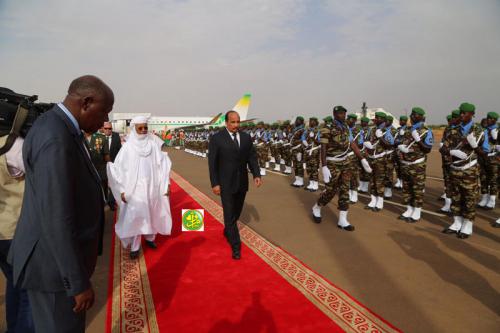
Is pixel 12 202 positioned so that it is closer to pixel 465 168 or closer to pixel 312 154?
pixel 465 168

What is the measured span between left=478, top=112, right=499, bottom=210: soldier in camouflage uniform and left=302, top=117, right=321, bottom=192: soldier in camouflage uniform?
13.8 ft

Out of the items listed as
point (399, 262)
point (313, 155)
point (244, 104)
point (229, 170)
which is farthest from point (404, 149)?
point (244, 104)

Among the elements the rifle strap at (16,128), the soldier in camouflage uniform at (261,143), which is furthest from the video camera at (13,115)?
the soldier in camouflage uniform at (261,143)

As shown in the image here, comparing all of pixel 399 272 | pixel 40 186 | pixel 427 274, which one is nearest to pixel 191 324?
pixel 40 186

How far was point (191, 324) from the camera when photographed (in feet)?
9.19

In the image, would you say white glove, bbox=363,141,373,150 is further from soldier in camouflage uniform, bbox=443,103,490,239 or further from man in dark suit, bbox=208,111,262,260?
man in dark suit, bbox=208,111,262,260

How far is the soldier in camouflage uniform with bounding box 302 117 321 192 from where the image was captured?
10.0 metres

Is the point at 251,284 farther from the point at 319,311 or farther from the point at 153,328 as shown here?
the point at 153,328

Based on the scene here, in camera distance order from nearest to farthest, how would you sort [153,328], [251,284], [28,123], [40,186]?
1. [40,186]
2. [28,123]
3. [153,328]
4. [251,284]

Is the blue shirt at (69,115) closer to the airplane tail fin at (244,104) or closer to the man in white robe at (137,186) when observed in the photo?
the man in white robe at (137,186)

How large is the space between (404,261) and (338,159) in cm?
201

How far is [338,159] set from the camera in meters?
5.61

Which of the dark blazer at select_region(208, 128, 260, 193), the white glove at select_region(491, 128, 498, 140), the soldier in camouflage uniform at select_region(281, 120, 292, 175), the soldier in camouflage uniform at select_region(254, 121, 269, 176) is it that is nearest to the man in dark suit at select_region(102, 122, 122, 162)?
the dark blazer at select_region(208, 128, 260, 193)

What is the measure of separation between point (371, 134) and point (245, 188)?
18.2ft
